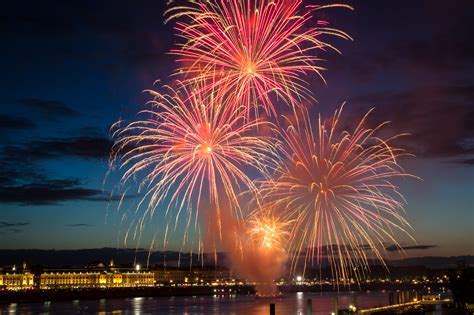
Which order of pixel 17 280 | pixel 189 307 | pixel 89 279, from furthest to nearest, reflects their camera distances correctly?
1. pixel 89 279
2. pixel 17 280
3. pixel 189 307

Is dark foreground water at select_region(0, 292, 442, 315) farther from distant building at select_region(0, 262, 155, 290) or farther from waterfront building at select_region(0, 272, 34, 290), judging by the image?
distant building at select_region(0, 262, 155, 290)

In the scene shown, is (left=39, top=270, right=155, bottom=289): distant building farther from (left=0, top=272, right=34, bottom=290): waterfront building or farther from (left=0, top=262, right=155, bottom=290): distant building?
(left=0, top=272, right=34, bottom=290): waterfront building

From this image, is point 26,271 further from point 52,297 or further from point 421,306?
point 421,306

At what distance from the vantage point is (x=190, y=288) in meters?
189

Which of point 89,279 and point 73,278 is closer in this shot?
point 73,278

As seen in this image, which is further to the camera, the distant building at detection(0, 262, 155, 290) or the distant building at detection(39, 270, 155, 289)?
the distant building at detection(39, 270, 155, 289)

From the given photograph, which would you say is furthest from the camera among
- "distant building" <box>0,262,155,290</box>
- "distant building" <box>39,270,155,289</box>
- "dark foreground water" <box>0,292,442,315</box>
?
"distant building" <box>39,270,155,289</box>

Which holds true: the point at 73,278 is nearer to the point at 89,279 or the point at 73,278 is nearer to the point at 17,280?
the point at 89,279

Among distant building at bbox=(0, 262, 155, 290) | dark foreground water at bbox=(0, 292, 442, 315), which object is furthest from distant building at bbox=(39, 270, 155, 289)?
dark foreground water at bbox=(0, 292, 442, 315)

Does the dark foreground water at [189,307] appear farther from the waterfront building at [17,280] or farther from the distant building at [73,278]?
the distant building at [73,278]

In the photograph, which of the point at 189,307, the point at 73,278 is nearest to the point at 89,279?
the point at 73,278

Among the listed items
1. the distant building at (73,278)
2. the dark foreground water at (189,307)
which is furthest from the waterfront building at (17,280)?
the dark foreground water at (189,307)

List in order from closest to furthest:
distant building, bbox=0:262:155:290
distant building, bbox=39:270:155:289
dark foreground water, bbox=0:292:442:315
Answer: dark foreground water, bbox=0:292:442:315, distant building, bbox=0:262:155:290, distant building, bbox=39:270:155:289

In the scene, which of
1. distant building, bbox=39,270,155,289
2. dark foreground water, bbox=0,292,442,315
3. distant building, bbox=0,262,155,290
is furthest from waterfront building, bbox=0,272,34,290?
dark foreground water, bbox=0,292,442,315
